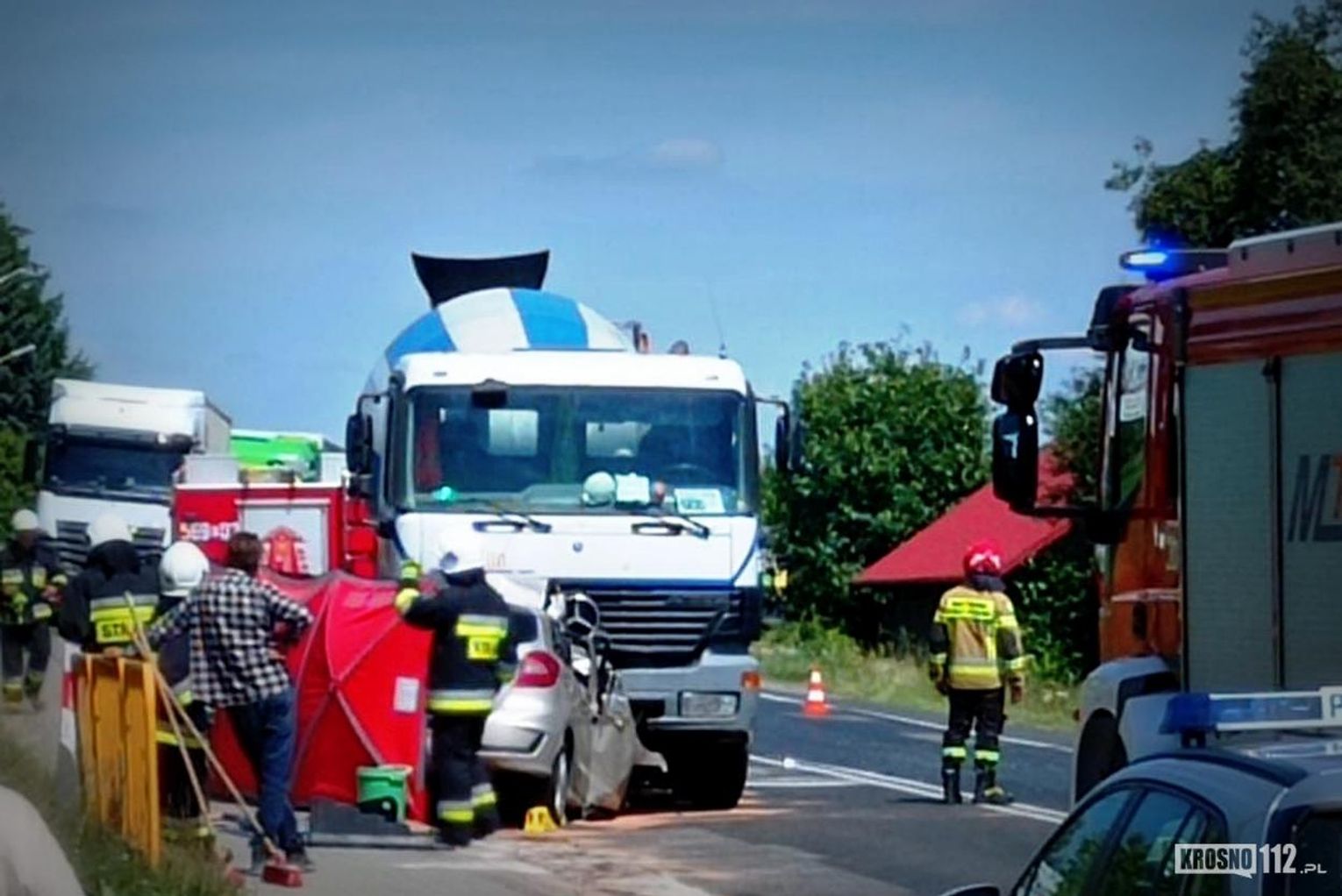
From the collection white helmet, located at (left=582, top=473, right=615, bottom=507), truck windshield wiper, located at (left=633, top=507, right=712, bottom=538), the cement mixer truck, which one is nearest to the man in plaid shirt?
the cement mixer truck

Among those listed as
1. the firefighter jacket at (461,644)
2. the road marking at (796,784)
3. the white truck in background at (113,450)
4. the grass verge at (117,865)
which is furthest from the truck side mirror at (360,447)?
the white truck in background at (113,450)

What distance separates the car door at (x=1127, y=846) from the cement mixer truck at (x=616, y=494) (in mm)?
12642

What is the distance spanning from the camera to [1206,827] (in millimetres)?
5145

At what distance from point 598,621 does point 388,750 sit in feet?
8.79

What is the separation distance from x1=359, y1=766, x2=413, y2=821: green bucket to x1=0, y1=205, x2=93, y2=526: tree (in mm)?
54386

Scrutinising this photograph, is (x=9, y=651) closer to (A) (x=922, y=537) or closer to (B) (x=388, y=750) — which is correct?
(B) (x=388, y=750)

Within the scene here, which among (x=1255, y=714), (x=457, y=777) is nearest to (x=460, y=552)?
(x=457, y=777)

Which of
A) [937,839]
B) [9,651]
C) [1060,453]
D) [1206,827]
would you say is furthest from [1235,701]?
[1060,453]

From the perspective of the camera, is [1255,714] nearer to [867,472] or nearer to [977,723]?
[977,723]

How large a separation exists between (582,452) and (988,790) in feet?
12.6

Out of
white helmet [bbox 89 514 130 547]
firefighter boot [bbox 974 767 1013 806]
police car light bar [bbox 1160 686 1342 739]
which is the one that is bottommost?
firefighter boot [bbox 974 767 1013 806]

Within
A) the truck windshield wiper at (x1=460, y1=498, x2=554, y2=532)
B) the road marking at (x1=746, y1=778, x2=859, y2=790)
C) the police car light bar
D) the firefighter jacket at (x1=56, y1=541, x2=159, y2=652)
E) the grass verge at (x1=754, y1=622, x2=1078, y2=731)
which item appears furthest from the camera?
the grass verge at (x1=754, y1=622, x2=1078, y2=731)

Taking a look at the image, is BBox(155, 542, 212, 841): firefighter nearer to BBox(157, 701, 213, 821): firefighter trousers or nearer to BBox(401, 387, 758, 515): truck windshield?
BBox(157, 701, 213, 821): firefighter trousers

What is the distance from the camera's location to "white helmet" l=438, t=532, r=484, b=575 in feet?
54.2
